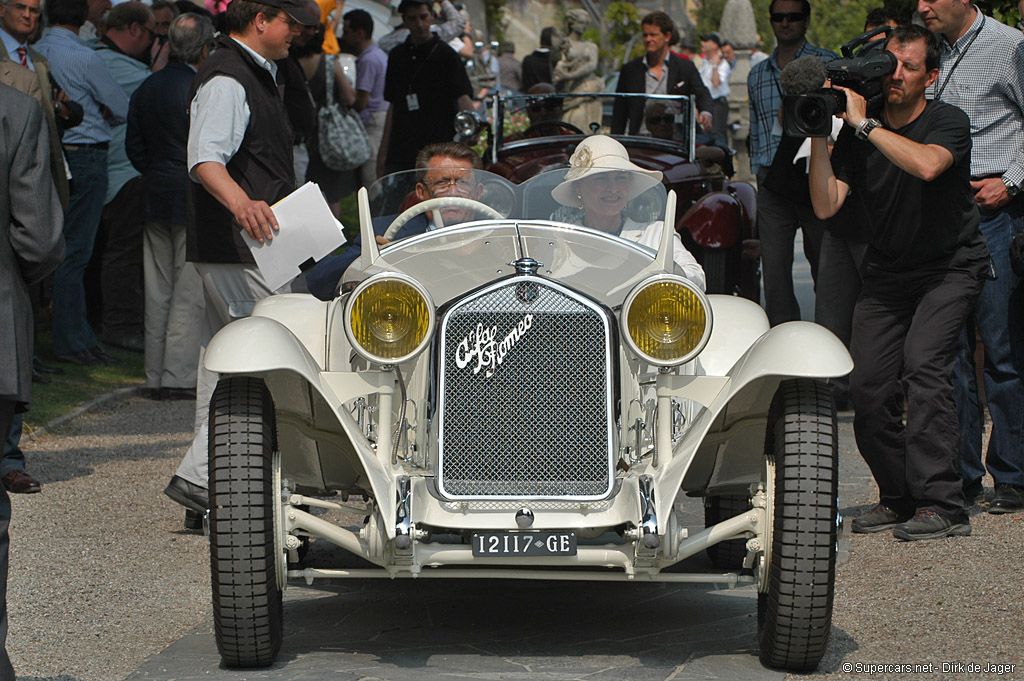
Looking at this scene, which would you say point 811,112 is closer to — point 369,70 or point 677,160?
point 677,160

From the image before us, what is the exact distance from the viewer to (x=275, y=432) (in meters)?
4.37

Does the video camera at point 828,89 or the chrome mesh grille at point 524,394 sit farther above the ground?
the video camera at point 828,89

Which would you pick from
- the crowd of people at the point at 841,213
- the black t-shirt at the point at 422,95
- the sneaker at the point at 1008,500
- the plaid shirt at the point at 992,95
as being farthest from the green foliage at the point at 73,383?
the plaid shirt at the point at 992,95

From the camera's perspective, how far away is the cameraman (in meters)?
5.73

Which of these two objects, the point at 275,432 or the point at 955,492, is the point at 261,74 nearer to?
the point at 275,432

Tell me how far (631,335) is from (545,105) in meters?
6.96

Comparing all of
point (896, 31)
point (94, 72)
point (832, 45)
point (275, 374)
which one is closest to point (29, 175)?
point (275, 374)

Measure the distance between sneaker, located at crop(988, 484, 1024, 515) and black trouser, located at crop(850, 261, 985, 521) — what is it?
1.47ft

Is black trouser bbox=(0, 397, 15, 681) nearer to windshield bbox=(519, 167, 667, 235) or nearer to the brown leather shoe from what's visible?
windshield bbox=(519, 167, 667, 235)

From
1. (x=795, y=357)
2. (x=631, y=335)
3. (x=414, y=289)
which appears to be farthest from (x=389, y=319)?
(x=795, y=357)

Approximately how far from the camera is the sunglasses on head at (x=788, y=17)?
344 inches

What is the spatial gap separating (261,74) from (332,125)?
570 centimetres

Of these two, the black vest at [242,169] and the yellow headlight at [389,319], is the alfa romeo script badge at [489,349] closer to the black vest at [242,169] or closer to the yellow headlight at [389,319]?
the yellow headlight at [389,319]

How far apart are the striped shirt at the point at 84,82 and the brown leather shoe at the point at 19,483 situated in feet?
12.0
